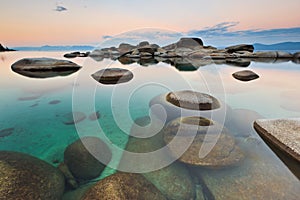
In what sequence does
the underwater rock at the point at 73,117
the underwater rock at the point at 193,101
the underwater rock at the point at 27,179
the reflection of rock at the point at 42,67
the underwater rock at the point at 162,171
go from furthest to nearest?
the reflection of rock at the point at 42,67 → the underwater rock at the point at 193,101 → the underwater rock at the point at 73,117 → the underwater rock at the point at 162,171 → the underwater rock at the point at 27,179

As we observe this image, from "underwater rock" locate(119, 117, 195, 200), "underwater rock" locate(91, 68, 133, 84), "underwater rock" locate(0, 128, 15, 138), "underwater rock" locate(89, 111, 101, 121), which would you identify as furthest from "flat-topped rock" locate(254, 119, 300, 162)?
"underwater rock" locate(91, 68, 133, 84)

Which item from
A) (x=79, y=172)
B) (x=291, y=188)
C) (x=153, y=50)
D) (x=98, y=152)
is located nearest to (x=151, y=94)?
(x=98, y=152)

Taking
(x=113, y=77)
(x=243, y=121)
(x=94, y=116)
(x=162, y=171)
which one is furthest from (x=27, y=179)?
(x=113, y=77)

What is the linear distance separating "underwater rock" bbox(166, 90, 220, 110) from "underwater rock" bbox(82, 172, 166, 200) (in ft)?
11.4

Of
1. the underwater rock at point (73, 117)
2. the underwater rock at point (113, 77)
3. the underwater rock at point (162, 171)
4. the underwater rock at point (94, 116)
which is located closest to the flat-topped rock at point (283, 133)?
the underwater rock at point (162, 171)

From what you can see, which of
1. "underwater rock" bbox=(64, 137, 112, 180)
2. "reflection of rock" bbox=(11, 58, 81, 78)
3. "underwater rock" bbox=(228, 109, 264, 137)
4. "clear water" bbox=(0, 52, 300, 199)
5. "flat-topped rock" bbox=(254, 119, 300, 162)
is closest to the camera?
"clear water" bbox=(0, 52, 300, 199)

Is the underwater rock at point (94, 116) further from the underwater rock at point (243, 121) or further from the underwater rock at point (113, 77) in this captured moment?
the underwater rock at point (113, 77)

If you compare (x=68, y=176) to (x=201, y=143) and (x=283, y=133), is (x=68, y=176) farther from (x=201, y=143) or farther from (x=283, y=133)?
(x=283, y=133)

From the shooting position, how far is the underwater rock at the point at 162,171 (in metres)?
2.48

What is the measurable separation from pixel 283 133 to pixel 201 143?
1.78 meters

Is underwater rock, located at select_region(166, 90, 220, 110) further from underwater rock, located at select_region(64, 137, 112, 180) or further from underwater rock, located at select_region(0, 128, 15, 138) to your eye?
underwater rock, located at select_region(0, 128, 15, 138)

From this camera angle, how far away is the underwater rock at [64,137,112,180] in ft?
9.46

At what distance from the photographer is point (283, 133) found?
3461mm

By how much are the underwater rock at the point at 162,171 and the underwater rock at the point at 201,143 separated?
0.21 meters
